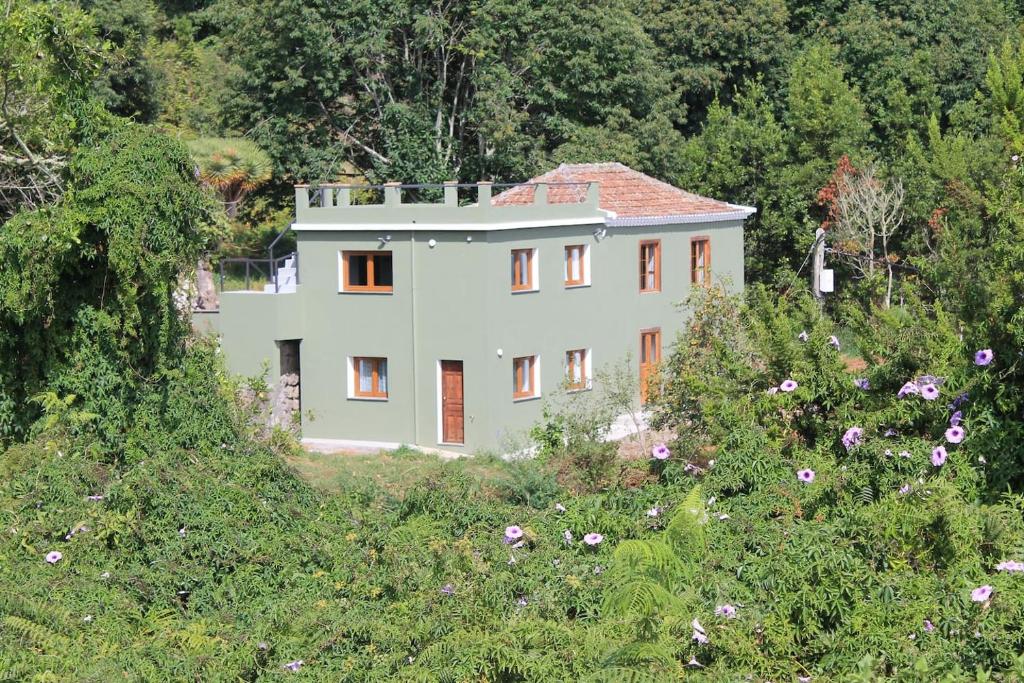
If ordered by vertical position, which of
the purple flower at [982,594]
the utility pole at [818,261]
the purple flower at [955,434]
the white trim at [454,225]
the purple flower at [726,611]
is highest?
the white trim at [454,225]

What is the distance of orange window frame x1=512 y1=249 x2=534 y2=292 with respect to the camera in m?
26.3

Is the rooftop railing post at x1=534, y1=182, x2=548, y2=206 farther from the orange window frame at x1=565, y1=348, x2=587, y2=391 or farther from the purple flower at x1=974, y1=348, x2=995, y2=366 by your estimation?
the purple flower at x1=974, y1=348, x2=995, y2=366

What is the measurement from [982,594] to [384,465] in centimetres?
1532

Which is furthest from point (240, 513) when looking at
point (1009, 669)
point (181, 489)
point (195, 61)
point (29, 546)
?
point (195, 61)

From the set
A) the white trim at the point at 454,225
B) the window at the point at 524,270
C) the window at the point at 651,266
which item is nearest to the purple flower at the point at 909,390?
the white trim at the point at 454,225

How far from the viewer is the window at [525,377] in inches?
1041

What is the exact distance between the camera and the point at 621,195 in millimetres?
29969

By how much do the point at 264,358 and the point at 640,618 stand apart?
18.3m

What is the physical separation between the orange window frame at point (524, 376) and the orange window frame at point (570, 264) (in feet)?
5.96

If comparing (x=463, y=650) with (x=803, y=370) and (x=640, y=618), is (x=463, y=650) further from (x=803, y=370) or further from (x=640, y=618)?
(x=803, y=370)

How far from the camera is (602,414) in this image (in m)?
18.6

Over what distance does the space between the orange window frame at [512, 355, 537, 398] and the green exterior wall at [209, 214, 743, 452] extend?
162 millimetres

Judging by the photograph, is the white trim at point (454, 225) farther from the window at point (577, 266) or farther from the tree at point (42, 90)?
the tree at point (42, 90)

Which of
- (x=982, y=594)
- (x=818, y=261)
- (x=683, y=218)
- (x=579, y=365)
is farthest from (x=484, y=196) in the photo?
(x=982, y=594)
